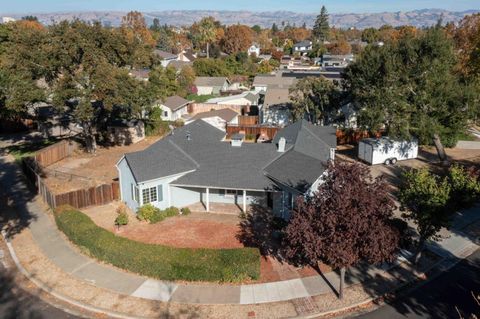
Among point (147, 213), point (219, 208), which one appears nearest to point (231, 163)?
point (219, 208)

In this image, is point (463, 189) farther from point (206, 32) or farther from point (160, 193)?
point (206, 32)

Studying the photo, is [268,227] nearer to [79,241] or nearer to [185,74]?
→ [79,241]

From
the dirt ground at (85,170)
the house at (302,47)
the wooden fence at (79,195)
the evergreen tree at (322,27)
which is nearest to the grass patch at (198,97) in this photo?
the dirt ground at (85,170)

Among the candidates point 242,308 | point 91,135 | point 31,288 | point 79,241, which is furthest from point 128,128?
point 242,308

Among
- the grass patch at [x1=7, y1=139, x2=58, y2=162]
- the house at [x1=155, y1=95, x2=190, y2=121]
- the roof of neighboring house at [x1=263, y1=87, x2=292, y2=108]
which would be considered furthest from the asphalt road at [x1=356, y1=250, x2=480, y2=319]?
the house at [x1=155, y1=95, x2=190, y2=121]

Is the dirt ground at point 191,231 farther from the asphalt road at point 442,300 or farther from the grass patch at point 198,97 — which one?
the grass patch at point 198,97

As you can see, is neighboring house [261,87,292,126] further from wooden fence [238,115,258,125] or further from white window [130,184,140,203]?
white window [130,184,140,203]
